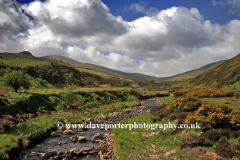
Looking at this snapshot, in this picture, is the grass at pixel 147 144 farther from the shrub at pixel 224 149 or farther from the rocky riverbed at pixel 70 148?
the shrub at pixel 224 149

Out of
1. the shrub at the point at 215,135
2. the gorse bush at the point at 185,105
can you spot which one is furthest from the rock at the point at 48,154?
the gorse bush at the point at 185,105

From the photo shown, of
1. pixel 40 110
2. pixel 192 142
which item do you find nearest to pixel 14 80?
pixel 40 110

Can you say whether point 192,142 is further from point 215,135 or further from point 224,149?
point 224,149

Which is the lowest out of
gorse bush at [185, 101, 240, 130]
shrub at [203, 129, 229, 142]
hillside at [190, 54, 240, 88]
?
shrub at [203, 129, 229, 142]

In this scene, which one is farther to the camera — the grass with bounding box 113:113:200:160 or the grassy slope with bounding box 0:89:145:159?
the grassy slope with bounding box 0:89:145:159

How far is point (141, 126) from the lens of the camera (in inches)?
929

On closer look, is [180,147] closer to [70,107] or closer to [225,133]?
[225,133]

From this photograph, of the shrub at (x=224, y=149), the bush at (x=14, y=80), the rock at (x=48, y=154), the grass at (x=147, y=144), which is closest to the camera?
the shrub at (x=224, y=149)

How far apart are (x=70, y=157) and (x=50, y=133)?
9.21 meters

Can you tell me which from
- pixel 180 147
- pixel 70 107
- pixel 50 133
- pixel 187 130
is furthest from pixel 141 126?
pixel 70 107

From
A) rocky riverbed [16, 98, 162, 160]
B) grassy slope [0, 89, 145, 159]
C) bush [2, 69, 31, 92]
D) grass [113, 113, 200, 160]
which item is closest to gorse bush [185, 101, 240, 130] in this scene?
grass [113, 113, 200, 160]

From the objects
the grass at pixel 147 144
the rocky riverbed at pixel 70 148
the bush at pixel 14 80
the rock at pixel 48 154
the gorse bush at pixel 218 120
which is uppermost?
the bush at pixel 14 80

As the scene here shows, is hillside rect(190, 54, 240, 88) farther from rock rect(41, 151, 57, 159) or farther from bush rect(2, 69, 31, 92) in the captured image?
bush rect(2, 69, 31, 92)

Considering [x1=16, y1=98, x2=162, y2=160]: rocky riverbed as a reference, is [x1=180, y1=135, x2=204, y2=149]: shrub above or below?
above
